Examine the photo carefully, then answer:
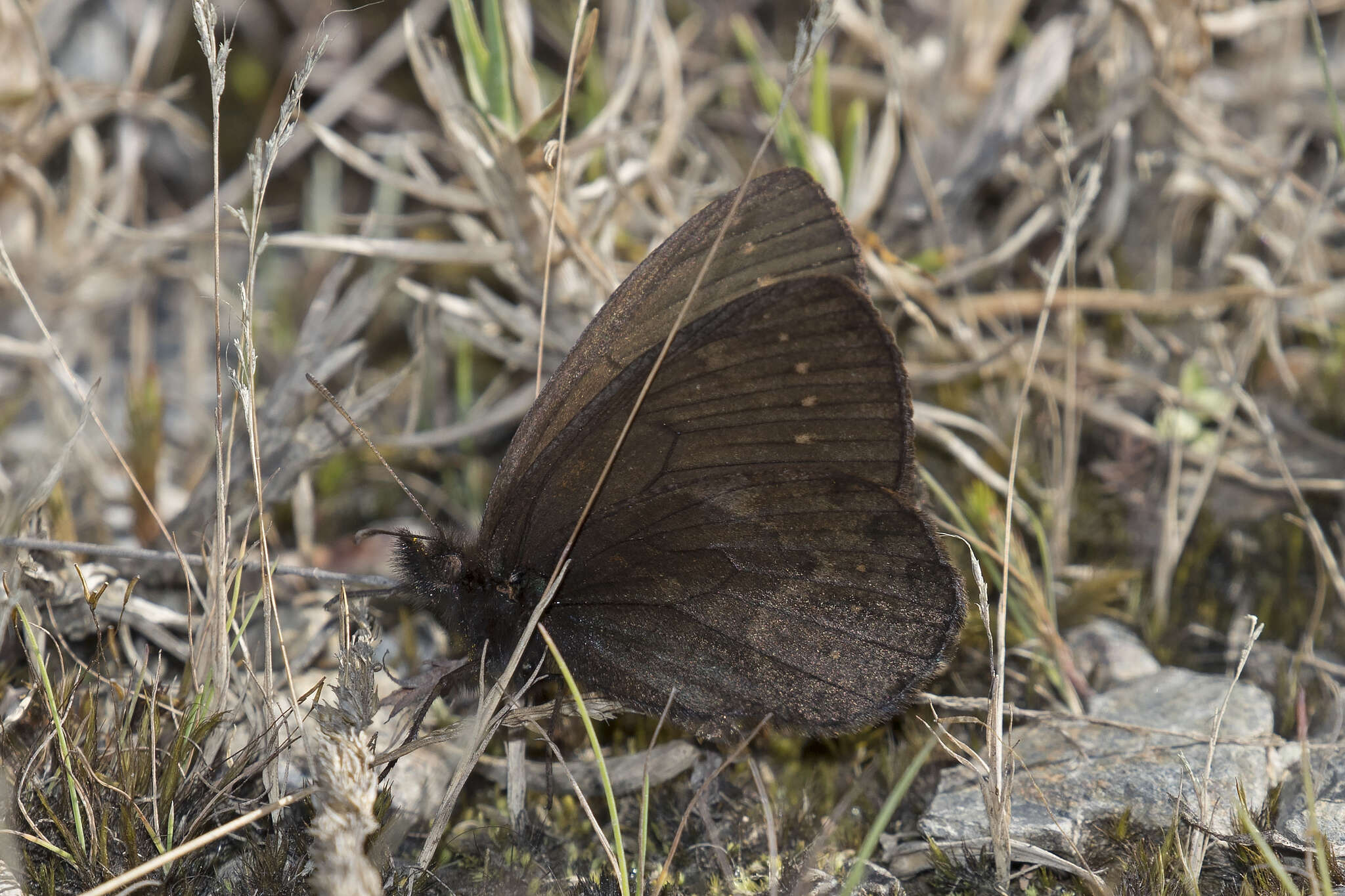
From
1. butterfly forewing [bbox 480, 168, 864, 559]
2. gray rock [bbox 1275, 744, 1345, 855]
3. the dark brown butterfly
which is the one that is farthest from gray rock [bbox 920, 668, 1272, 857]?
butterfly forewing [bbox 480, 168, 864, 559]

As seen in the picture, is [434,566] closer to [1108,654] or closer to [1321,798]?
[1108,654]

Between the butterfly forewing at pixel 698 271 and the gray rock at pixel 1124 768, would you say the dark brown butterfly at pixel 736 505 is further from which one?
the gray rock at pixel 1124 768

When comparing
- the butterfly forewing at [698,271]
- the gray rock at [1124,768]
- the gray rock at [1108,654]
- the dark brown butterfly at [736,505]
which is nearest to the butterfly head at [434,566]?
the dark brown butterfly at [736,505]

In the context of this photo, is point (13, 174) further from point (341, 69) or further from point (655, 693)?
point (655, 693)

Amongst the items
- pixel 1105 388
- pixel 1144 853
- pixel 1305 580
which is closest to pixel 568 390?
pixel 1144 853

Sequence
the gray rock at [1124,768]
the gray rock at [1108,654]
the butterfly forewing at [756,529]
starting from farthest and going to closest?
the gray rock at [1108,654] < the gray rock at [1124,768] < the butterfly forewing at [756,529]

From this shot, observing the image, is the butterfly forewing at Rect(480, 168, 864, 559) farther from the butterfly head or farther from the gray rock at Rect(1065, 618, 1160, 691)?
the gray rock at Rect(1065, 618, 1160, 691)
